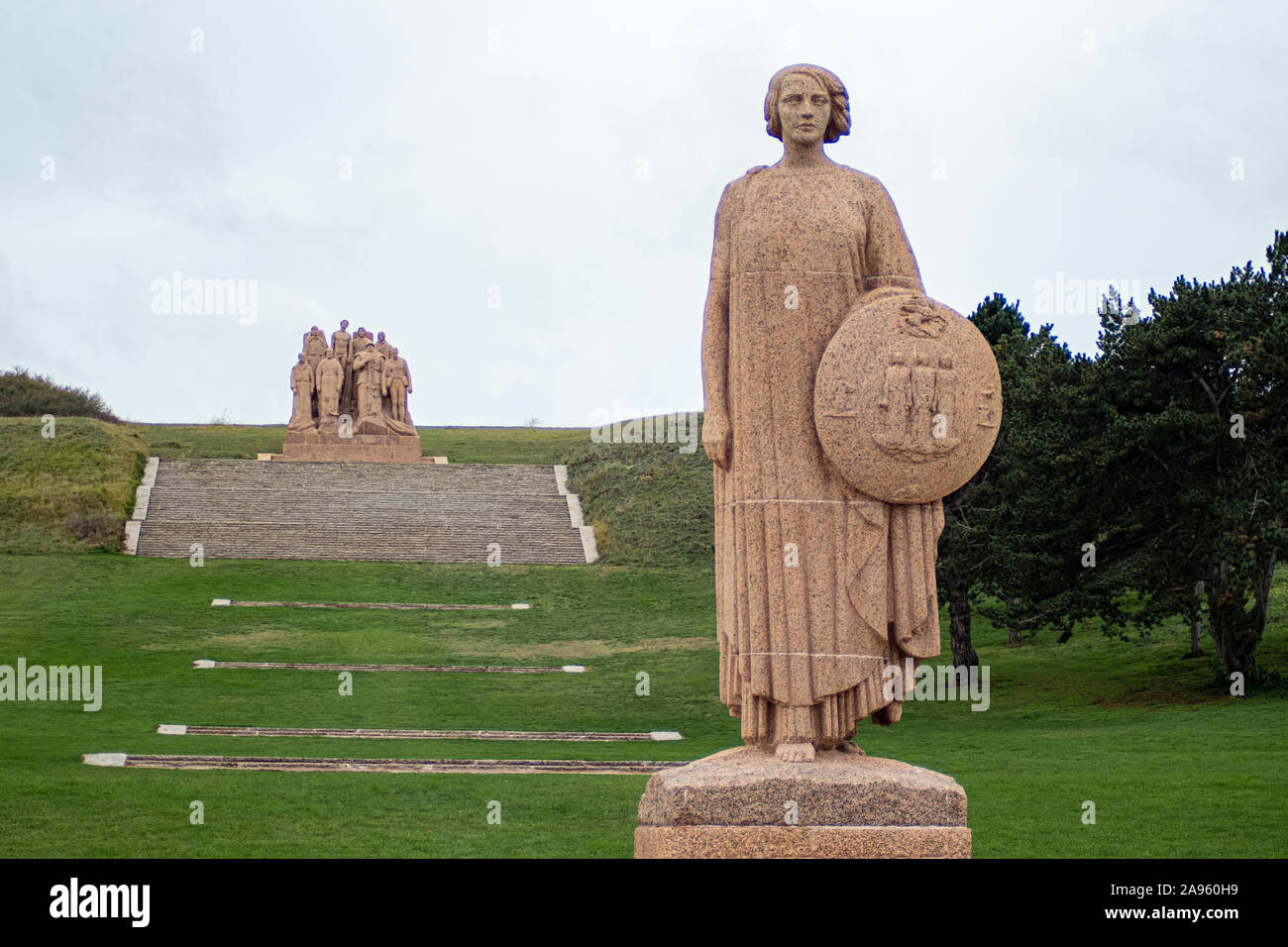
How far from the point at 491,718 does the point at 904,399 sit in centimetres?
1550

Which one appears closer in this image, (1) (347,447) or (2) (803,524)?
(2) (803,524)

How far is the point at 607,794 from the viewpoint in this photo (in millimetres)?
15750

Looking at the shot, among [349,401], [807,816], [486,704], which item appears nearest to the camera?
[807,816]

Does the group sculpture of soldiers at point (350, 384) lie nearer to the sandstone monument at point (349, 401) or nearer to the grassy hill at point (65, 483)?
the sandstone monument at point (349, 401)

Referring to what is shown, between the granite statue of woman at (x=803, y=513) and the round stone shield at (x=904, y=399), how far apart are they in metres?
0.16

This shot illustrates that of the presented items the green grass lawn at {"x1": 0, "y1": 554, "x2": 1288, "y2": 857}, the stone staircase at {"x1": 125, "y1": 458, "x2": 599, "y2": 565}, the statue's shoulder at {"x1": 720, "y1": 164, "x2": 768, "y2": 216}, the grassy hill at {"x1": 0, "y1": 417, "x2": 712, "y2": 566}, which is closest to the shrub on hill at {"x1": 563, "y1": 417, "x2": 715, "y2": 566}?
the grassy hill at {"x1": 0, "y1": 417, "x2": 712, "y2": 566}

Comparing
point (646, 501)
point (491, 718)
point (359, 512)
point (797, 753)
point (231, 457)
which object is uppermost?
point (231, 457)

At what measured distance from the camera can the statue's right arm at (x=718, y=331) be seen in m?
8.84

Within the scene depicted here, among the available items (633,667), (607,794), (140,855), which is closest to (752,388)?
(140,855)

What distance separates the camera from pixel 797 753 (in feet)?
27.4

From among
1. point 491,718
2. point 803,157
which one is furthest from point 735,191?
point 491,718

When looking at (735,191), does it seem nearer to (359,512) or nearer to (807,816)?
(807,816)

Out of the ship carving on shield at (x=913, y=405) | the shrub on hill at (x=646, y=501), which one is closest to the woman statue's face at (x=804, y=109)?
the ship carving on shield at (x=913, y=405)
